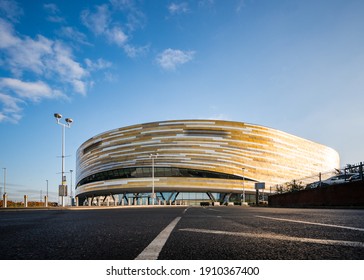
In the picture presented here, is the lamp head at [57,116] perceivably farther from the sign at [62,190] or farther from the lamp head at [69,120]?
the sign at [62,190]

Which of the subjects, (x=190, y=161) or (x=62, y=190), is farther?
(x=190, y=161)

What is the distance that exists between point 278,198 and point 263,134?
168 ft

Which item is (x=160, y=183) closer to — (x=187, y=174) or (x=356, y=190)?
(x=187, y=174)

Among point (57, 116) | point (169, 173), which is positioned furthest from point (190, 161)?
point (57, 116)

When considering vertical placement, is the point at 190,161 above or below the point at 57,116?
below

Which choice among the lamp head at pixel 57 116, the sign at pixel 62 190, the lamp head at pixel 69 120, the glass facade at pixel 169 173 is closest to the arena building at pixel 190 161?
the glass facade at pixel 169 173

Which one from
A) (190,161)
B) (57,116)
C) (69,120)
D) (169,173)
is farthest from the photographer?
(169,173)

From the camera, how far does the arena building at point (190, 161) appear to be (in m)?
74.7

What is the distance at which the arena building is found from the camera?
7469 centimetres

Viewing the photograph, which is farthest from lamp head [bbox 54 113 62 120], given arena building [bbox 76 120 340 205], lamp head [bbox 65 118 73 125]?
arena building [bbox 76 120 340 205]

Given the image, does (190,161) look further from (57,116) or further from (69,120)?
(57,116)

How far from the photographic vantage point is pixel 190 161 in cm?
7456

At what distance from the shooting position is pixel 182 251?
2.20 metres

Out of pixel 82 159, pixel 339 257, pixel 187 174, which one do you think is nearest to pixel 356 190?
pixel 339 257
